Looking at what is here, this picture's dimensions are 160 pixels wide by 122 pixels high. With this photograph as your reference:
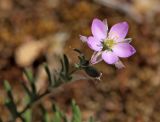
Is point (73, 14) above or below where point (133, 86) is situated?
above

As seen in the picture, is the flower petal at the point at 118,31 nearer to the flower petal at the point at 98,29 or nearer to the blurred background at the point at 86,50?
the flower petal at the point at 98,29

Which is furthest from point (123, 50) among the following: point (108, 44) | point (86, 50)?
point (86, 50)

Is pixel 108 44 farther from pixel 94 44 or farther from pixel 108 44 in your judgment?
pixel 94 44

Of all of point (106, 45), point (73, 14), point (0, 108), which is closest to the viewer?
point (106, 45)

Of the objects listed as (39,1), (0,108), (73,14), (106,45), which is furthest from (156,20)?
(106,45)

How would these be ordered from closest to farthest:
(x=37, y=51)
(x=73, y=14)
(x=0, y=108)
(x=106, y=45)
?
(x=106, y=45) < (x=0, y=108) < (x=37, y=51) < (x=73, y=14)

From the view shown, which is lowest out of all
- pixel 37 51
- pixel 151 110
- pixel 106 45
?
pixel 151 110

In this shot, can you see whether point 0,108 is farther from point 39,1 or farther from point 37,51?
point 39,1
